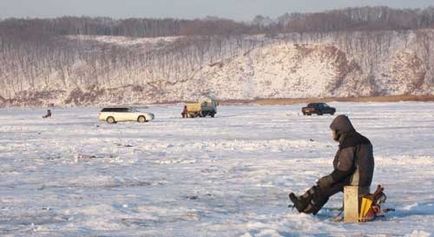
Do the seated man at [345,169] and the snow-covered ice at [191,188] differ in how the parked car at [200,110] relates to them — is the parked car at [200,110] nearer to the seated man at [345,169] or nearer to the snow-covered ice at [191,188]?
the snow-covered ice at [191,188]

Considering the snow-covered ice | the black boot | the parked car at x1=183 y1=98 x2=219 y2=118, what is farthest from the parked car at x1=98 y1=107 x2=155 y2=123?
the black boot

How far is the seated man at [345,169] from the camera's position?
424 inches

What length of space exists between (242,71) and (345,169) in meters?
157

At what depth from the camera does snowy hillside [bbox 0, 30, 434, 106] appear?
15838 cm

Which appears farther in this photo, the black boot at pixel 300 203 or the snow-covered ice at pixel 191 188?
the black boot at pixel 300 203

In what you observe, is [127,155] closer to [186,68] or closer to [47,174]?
[47,174]

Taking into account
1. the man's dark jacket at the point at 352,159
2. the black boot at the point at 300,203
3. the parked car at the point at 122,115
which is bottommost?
the parked car at the point at 122,115

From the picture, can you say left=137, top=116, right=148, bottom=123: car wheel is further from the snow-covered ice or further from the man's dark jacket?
the man's dark jacket

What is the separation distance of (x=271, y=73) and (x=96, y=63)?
51.0 m

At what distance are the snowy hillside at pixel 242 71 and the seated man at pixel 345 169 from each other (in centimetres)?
13855

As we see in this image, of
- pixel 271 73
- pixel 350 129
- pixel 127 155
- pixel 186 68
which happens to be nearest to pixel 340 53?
pixel 271 73

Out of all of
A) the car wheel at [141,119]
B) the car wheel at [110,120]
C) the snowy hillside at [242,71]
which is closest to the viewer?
the car wheel at [141,119]

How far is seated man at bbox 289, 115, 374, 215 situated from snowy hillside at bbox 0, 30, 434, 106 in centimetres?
13855

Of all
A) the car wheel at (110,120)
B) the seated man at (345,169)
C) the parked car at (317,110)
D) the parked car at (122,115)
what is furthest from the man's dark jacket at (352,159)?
the parked car at (317,110)
